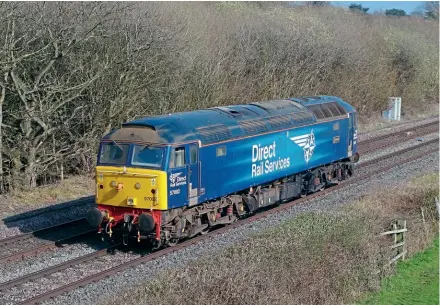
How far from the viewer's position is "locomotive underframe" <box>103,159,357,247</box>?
601 inches

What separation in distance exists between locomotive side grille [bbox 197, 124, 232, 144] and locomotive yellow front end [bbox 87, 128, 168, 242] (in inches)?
54.9

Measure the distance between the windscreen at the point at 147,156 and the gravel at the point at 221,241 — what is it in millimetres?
2113

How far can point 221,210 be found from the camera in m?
17.4

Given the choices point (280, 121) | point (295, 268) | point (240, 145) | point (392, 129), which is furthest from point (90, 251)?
point (392, 129)

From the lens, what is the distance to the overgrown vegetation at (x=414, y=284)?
46.1ft

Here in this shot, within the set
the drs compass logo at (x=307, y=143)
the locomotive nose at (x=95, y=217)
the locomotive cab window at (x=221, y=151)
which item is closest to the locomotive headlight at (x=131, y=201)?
the locomotive nose at (x=95, y=217)

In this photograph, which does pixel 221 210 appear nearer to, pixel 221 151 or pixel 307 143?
pixel 221 151

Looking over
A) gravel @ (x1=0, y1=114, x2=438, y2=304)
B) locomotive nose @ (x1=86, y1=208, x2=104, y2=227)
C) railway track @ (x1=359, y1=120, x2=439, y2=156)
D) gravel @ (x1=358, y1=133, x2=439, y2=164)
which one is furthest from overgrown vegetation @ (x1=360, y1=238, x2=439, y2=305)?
railway track @ (x1=359, y1=120, x2=439, y2=156)

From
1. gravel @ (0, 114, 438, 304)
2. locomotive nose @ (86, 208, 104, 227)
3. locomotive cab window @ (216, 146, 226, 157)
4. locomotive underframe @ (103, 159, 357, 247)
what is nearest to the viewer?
gravel @ (0, 114, 438, 304)

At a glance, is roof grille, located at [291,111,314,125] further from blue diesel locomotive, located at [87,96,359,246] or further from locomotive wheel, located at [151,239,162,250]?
locomotive wheel, located at [151,239,162,250]

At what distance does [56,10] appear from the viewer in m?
Result: 22.5

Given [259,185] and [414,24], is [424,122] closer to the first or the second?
[414,24]

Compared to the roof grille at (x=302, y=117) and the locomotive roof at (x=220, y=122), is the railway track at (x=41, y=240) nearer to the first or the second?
the locomotive roof at (x=220, y=122)

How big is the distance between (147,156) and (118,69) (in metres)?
8.99
